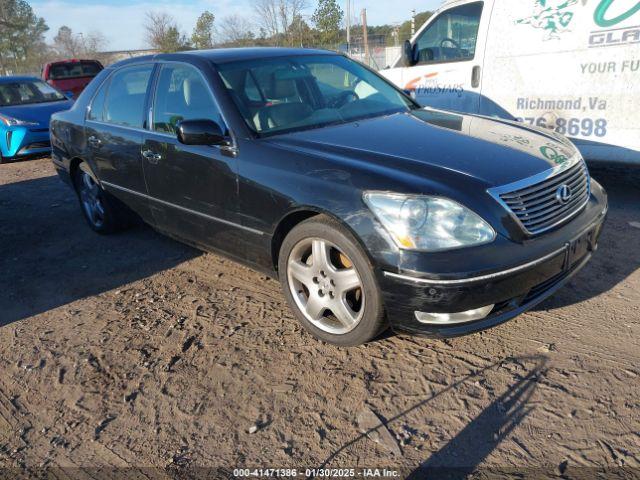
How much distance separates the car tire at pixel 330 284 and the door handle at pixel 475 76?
372 centimetres

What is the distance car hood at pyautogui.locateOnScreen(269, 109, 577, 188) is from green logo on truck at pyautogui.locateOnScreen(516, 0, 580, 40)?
198 cm

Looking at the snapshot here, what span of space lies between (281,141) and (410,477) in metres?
1.99

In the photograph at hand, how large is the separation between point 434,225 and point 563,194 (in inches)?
35.0

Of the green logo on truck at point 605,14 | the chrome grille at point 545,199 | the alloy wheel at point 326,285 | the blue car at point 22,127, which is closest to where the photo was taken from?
the chrome grille at point 545,199

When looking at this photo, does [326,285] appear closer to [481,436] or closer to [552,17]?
[481,436]

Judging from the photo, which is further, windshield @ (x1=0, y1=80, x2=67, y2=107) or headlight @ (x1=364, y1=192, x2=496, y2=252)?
windshield @ (x1=0, y1=80, x2=67, y2=107)

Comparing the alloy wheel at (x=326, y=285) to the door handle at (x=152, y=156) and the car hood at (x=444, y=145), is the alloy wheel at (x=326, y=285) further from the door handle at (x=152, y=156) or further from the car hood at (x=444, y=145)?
the door handle at (x=152, y=156)

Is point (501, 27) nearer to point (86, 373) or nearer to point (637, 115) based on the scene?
point (637, 115)

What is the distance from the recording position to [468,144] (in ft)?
10.1

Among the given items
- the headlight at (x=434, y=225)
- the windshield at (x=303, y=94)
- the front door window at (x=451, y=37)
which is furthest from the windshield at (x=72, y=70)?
the headlight at (x=434, y=225)

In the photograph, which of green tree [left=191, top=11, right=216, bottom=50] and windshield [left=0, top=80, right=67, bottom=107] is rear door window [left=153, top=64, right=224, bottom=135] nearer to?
windshield [left=0, top=80, right=67, bottom=107]

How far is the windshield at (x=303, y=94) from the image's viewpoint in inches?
137

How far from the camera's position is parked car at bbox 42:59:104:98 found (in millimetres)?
15141

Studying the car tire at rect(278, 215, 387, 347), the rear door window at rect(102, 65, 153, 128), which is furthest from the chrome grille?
the rear door window at rect(102, 65, 153, 128)
